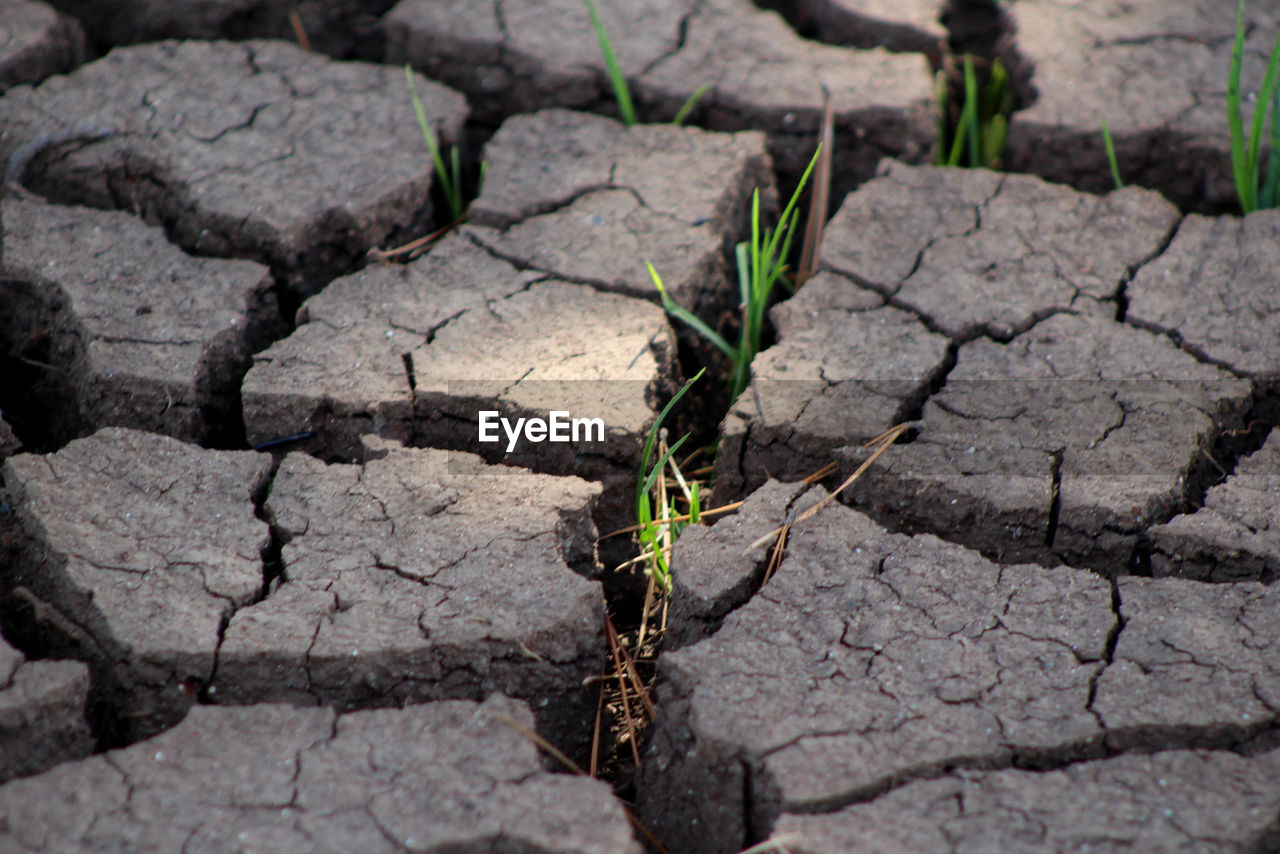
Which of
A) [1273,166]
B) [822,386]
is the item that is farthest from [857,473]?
[1273,166]

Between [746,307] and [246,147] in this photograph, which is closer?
[746,307]

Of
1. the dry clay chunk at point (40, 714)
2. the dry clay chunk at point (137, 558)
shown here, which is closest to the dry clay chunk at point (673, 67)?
the dry clay chunk at point (137, 558)

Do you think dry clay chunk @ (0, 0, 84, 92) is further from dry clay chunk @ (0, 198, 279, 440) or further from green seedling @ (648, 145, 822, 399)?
green seedling @ (648, 145, 822, 399)

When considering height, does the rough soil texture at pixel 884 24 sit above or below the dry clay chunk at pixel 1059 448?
above

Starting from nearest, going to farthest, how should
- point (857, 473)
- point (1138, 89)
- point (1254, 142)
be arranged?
point (857, 473), point (1254, 142), point (1138, 89)

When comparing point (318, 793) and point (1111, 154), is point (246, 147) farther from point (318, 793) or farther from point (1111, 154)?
point (1111, 154)

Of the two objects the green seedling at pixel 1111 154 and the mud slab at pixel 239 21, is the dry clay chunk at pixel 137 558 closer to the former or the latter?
the mud slab at pixel 239 21
